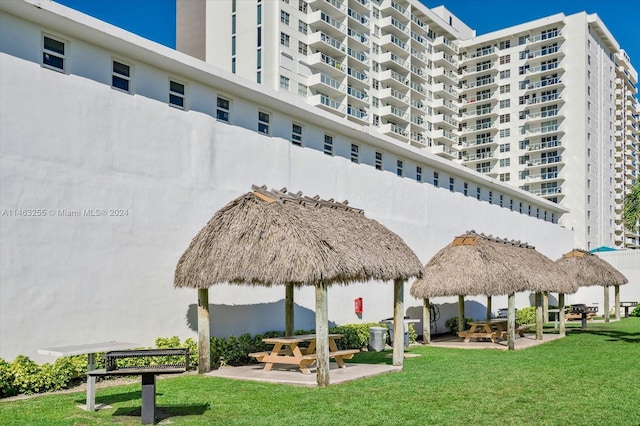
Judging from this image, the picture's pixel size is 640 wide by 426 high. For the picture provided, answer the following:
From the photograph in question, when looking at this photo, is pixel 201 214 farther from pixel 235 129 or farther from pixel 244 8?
pixel 244 8

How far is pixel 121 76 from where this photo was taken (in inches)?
576

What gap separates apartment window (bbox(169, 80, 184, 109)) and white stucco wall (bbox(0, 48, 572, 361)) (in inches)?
10.8

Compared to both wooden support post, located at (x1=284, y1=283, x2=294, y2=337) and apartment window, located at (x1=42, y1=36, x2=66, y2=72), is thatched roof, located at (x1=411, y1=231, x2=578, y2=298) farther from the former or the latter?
apartment window, located at (x1=42, y1=36, x2=66, y2=72)

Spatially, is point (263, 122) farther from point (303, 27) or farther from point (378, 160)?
point (303, 27)

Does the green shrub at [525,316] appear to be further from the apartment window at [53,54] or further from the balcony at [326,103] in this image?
the balcony at [326,103]

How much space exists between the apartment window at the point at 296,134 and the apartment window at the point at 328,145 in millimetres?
1463

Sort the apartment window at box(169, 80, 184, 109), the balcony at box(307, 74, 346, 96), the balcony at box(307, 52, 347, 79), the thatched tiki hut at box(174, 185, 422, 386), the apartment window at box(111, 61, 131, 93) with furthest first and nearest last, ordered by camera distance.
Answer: the balcony at box(307, 52, 347, 79), the balcony at box(307, 74, 346, 96), the apartment window at box(169, 80, 184, 109), the apartment window at box(111, 61, 131, 93), the thatched tiki hut at box(174, 185, 422, 386)

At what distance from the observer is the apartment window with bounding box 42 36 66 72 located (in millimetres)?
13062

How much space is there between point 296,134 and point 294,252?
8014mm

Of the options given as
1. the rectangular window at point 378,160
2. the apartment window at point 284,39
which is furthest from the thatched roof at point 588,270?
the apartment window at point 284,39

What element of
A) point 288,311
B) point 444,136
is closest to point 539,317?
point 288,311

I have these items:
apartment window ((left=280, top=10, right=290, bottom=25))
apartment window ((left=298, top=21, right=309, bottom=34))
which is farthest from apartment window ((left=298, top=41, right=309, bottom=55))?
apartment window ((left=280, top=10, right=290, bottom=25))

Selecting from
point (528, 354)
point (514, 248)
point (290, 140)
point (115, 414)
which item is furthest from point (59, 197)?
point (514, 248)

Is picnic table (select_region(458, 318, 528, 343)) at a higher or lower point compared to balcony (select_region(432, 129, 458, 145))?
lower
